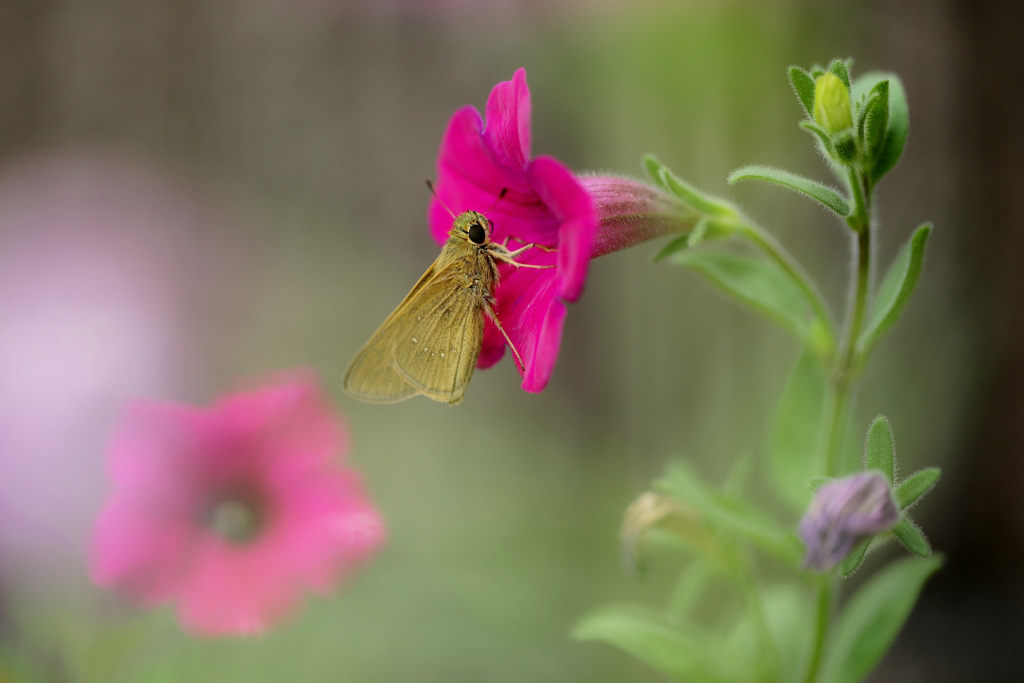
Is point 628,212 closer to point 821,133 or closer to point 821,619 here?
point 821,133

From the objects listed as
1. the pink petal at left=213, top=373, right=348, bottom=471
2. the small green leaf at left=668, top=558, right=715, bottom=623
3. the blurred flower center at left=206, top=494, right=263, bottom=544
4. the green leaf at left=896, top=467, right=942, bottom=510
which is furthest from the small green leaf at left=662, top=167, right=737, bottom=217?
the blurred flower center at left=206, top=494, right=263, bottom=544

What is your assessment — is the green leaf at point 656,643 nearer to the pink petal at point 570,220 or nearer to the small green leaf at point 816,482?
the small green leaf at point 816,482

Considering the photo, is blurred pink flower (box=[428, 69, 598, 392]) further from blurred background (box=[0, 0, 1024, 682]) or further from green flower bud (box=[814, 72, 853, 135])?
blurred background (box=[0, 0, 1024, 682])

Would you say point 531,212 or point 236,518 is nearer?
point 531,212

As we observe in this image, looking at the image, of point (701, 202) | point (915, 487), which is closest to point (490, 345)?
point (701, 202)

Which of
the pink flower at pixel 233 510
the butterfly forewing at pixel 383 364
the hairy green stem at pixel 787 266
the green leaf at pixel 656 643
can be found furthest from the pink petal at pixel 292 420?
the hairy green stem at pixel 787 266
